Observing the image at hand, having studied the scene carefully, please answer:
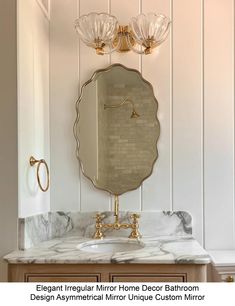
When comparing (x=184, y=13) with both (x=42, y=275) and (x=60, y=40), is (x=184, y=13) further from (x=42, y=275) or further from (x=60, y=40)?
(x=42, y=275)

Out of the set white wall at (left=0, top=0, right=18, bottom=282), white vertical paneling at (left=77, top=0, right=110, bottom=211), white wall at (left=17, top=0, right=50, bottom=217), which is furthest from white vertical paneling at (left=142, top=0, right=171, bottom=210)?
white wall at (left=0, top=0, right=18, bottom=282)

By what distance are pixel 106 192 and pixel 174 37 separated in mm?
864

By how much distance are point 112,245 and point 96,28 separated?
1.03 m

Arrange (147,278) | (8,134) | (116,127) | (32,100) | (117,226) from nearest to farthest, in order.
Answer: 1. (147,278)
2. (8,134)
3. (32,100)
4. (117,226)
5. (116,127)

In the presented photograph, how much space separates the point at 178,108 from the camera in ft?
7.88

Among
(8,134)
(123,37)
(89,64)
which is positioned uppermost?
(123,37)

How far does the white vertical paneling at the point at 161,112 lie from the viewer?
2385 millimetres

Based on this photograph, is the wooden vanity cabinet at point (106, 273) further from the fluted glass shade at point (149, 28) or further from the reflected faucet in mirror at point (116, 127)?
the fluted glass shade at point (149, 28)

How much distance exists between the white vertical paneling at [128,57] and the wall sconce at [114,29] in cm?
12

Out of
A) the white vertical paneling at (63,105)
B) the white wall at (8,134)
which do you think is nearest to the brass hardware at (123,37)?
the white vertical paneling at (63,105)

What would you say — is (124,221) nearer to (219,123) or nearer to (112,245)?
(112,245)

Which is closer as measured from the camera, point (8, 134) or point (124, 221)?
point (8, 134)

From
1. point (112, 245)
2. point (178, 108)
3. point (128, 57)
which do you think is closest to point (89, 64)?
point (128, 57)

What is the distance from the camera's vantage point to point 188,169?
2.39 m
